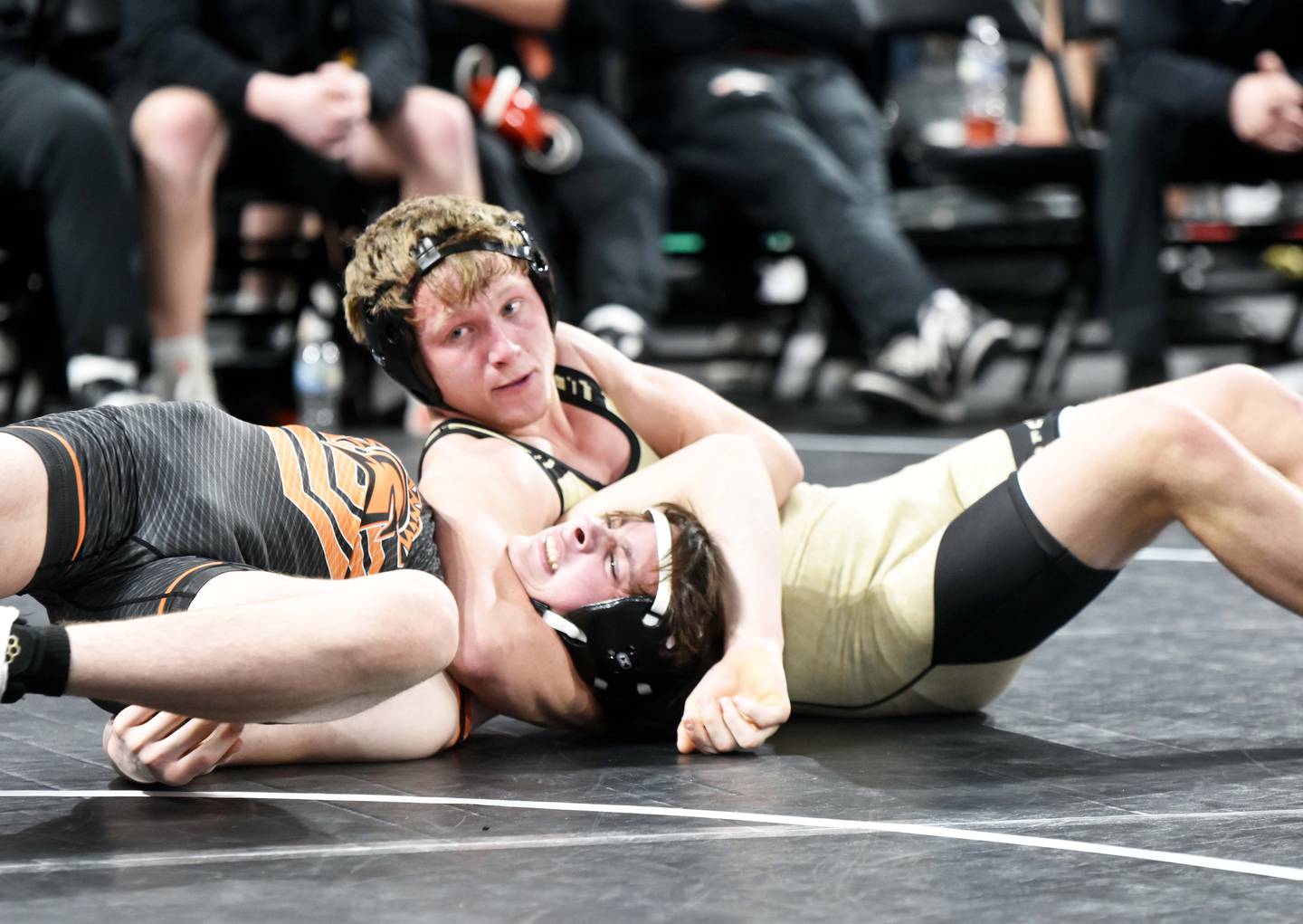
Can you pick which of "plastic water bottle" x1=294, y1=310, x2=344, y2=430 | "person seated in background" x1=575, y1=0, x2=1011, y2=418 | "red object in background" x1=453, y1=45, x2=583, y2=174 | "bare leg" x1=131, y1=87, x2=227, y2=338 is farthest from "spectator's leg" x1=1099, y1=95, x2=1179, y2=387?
"bare leg" x1=131, y1=87, x2=227, y2=338

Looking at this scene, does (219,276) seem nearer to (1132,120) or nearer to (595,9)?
(595,9)

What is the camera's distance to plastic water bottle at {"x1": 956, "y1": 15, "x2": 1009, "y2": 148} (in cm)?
630

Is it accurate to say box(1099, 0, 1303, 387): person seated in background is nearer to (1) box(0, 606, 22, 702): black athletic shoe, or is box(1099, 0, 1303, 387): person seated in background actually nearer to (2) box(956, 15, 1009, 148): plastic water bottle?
(2) box(956, 15, 1009, 148): plastic water bottle

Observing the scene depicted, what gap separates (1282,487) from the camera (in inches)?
89.6

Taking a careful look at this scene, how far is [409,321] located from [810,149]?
320 cm

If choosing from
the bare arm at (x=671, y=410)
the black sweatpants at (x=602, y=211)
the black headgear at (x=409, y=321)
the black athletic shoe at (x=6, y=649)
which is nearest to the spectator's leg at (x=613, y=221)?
the black sweatpants at (x=602, y=211)

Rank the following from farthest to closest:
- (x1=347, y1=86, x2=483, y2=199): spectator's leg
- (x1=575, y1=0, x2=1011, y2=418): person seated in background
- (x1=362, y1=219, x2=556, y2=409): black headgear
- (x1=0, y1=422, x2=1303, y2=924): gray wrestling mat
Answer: (x1=575, y1=0, x2=1011, y2=418): person seated in background, (x1=347, y1=86, x2=483, y2=199): spectator's leg, (x1=362, y1=219, x2=556, y2=409): black headgear, (x1=0, y1=422, x2=1303, y2=924): gray wrestling mat

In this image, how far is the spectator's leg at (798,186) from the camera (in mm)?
5371

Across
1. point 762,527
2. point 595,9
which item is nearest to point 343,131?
point 595,9

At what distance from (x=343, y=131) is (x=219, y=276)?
4.13ft

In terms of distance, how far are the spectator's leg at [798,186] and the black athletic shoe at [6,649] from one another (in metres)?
3.73

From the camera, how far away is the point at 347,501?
2.34 metres

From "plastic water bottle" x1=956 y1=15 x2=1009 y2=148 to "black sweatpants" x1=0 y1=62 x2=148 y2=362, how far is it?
2.90 meters

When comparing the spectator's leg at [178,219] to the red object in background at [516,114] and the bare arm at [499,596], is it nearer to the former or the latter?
the red object in background at [516,114]
